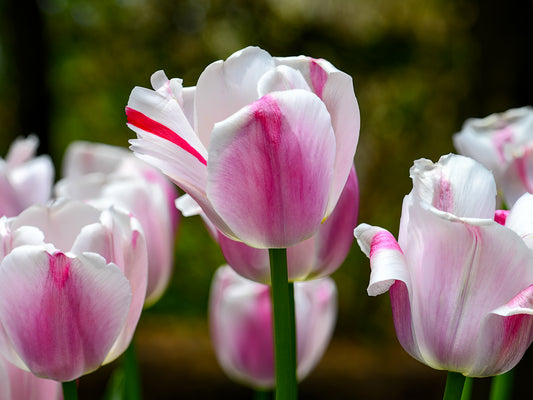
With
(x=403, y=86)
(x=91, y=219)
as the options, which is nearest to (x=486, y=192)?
(x=91, y=219)

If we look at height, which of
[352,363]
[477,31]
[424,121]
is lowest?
→ [352,363]

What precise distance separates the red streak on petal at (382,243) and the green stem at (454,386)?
0.19 ft

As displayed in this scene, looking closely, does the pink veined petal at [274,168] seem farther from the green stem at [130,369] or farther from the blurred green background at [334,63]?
the blurred green background at [334,63]

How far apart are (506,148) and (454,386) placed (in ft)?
0.86

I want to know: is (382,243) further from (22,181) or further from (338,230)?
(22,181)

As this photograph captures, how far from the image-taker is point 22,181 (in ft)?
1.73

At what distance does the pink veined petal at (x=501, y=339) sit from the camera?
0.28 meters

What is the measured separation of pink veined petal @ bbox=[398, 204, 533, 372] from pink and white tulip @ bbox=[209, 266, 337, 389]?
0.26 meters

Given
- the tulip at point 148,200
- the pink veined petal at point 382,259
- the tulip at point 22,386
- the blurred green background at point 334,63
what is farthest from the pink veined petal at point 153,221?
the blurred green background at point 334,63

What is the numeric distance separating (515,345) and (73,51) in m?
3.10

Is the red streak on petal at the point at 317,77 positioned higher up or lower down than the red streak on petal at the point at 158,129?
higher up

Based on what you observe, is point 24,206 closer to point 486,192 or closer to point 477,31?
point 486,192

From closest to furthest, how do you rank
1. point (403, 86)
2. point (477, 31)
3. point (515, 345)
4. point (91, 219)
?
point (515, 345), point (91, 219), point (477, 31), point (403, 86)

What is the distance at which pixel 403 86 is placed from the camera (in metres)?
2.54
